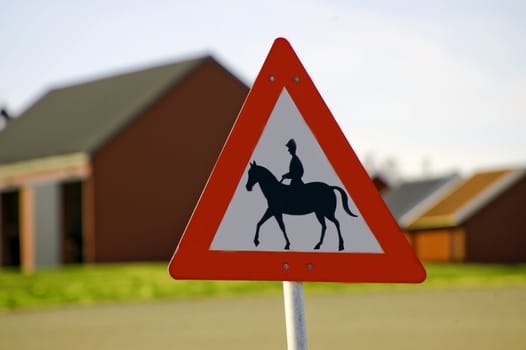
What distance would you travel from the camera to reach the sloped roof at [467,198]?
35.1m

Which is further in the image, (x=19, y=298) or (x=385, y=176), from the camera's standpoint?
(x=385, y=176)

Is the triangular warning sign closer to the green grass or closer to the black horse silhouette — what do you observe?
the black horse silhouette

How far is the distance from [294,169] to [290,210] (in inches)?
6.1

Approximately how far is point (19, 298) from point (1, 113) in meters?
23.2

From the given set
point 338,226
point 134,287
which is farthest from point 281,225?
point 134,287

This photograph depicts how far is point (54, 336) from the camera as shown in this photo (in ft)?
30.9

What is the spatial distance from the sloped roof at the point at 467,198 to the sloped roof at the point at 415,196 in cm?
68

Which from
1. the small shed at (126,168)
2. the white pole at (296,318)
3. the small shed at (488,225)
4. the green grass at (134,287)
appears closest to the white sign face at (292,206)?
the white pole at (296,318)

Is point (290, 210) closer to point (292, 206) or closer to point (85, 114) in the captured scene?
point (292, 206)

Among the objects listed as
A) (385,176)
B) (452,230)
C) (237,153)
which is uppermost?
(385,176)

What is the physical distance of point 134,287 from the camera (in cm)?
1681

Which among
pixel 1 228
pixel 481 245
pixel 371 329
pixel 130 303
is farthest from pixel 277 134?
pixel 481 245

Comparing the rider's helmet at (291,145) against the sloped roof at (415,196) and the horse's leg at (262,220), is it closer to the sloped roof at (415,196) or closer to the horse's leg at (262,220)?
the horse's leg at (262,220)

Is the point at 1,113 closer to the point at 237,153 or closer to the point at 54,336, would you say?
the point at 54,336
